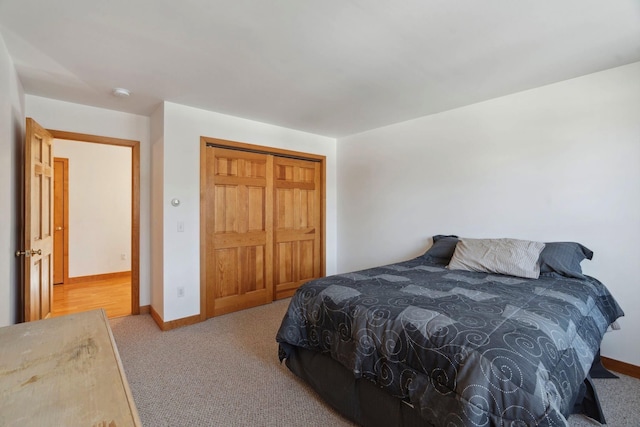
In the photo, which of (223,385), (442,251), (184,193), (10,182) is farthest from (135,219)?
(442,251)

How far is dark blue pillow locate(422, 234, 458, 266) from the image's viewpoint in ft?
9.62

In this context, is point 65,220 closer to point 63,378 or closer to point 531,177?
point 63,378

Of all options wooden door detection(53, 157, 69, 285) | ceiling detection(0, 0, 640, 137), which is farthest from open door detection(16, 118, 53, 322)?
wooden door detection(53, 157, 69, 285)

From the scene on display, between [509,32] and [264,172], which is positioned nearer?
[509,32]

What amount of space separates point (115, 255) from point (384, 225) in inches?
187

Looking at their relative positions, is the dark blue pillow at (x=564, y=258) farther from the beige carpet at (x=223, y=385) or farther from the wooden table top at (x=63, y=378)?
the wooden table top at (x=63, y=378)

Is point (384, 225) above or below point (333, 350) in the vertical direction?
above

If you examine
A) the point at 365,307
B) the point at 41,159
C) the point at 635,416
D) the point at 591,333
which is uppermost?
the point at 41,159

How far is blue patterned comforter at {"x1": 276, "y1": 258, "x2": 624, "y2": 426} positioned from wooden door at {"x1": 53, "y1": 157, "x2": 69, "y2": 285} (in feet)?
15.3

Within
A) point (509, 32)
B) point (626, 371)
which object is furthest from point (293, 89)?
point (626, 371)

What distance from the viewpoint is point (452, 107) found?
10.5ft

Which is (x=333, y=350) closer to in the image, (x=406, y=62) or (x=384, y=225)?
(x=406, y=62)

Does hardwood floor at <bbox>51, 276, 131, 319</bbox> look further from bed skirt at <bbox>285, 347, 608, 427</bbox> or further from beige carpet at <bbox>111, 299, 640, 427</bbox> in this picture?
bed skirt at <bbox>285, 347, 608, 427</bbox>

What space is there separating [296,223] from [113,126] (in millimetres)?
2438
